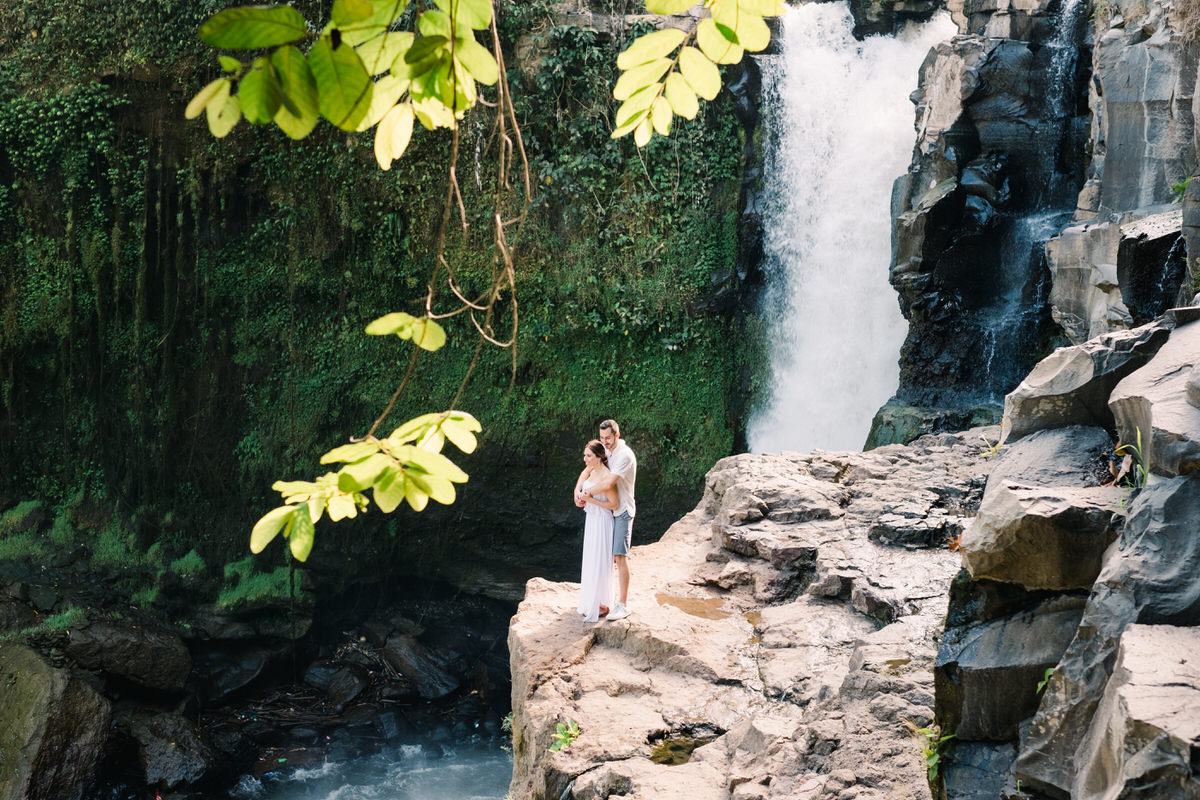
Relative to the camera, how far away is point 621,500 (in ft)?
19.1

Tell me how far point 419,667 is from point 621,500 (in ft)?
23.3

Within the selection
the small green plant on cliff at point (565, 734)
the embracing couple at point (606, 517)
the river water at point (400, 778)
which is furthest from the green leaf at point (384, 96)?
the river water at point (400, 778)

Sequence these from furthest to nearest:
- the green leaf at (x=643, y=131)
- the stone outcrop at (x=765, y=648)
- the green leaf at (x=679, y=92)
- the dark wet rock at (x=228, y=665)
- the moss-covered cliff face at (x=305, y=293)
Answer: the moss-covered cliff face at (x=305, y=293) → the dark wet rock at (x=228, y=665) → the stone outcrop at (x=765, y=648) → the green leaf at (x=643, y=131) → the green leaf at (x=679, y=92)

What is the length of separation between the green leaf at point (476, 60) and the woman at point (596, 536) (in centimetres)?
435

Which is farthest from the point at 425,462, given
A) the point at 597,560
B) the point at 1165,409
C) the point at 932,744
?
the point at 597,560

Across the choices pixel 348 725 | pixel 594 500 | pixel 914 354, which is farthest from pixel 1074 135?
pixel 348 725

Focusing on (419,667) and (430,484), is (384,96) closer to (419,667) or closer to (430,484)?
(430,484)

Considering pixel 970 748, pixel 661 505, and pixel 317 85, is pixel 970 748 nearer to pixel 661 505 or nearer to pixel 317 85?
pixel 317 85

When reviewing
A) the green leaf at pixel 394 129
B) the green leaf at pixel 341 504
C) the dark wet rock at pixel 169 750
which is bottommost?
the dark wet rock at pixel 169 750

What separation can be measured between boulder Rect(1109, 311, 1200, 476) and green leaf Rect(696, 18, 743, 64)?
217 centimetres

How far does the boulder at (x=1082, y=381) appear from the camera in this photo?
3736 mm

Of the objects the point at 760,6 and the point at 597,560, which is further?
the point at 597,560

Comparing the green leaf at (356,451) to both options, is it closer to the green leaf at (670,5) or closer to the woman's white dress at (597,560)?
Result: the green leaf at (670,5)

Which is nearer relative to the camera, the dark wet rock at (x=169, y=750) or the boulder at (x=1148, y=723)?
the boulder at (x=1148, y=723)
